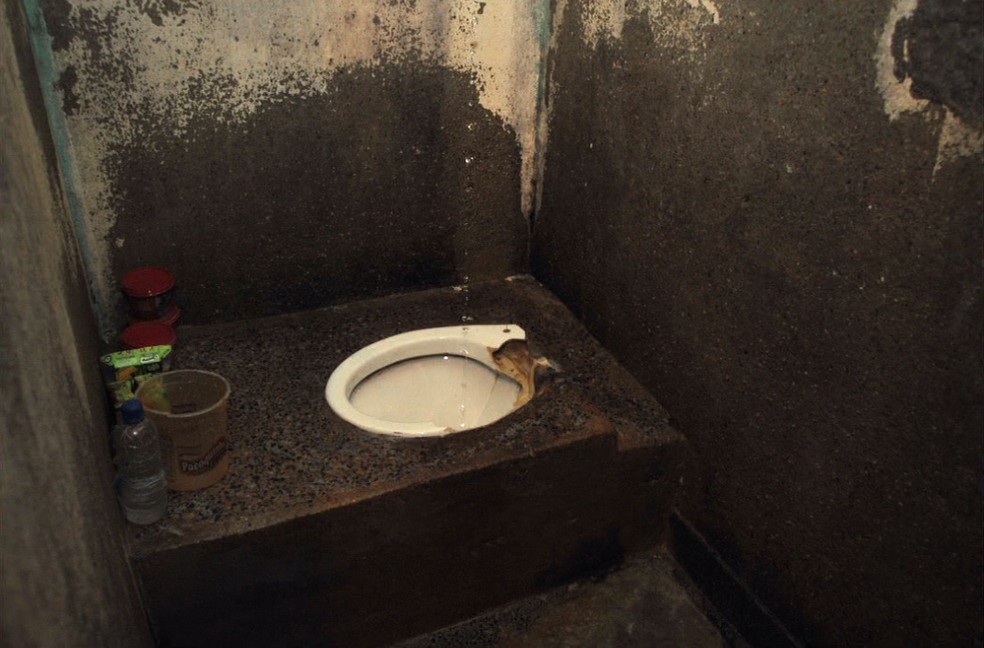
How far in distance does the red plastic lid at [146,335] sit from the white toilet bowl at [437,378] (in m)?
0.41

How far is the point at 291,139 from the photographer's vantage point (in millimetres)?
1837

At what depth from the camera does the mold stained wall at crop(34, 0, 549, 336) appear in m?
1.63

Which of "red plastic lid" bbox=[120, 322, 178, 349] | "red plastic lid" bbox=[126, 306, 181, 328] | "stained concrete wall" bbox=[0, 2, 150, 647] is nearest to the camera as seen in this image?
"stained concrete wall" bbox=[0, 2, 150, 647]

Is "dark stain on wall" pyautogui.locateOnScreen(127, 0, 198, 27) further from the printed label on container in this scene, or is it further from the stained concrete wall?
the printed label on container

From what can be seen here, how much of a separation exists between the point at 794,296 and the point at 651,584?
862 millimetres

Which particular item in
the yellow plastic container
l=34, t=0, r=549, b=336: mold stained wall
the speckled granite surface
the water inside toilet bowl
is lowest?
the water inside toilet bowl

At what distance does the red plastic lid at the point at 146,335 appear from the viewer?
65.9 inches

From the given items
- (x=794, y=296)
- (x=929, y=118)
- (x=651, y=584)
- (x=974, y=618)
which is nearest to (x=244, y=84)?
(x=794, y=296)

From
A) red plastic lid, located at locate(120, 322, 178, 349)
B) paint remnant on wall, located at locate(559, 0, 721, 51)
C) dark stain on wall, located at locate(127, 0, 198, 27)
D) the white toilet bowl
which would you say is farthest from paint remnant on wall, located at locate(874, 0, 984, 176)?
red plastic lid, located at locate(120, 322, 178, 349)

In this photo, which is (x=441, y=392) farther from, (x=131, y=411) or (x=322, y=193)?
(x=131, y=411)

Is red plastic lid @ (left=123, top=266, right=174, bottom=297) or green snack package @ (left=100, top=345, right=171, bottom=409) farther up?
red plastic lid @ (left=123, top=266, right=174, bottom=297)

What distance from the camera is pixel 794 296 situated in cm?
137

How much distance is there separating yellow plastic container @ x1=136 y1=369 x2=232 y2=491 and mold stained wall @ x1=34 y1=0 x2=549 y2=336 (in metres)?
0.46

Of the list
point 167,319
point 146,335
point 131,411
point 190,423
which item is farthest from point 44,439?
point 167,319
